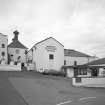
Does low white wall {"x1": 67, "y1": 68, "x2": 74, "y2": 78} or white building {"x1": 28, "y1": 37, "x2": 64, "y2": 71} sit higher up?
white building {"x1": 28, "y1": 37, "x2": 64, "y2": 71}

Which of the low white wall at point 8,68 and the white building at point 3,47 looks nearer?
the low white wall at point 8,68

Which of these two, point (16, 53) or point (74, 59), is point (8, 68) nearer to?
point (16, 53)

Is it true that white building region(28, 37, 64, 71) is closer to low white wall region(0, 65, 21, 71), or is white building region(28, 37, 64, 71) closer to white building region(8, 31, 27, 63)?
low white wall region(0, 65, 21, 71)

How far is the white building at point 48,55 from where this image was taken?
39.1 m

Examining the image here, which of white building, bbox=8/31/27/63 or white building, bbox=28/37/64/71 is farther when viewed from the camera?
white building, bbox=8/31/27/63

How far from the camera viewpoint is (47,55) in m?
39.3

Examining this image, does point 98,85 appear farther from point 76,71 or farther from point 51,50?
point 51,50

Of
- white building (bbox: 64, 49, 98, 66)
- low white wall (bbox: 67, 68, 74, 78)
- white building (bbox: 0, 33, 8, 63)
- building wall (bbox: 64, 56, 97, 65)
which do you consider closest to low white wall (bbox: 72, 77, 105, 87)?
low white wall (bbox: 67, 68, 74, 78)

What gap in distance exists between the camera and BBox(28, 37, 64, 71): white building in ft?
128

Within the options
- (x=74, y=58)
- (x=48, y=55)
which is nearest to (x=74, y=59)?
(x=74, y=58)

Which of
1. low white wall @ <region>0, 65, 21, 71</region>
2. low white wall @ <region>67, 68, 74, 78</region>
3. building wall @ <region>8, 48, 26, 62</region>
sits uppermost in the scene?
building wall @ <region>8, 48, 26, 62</region>

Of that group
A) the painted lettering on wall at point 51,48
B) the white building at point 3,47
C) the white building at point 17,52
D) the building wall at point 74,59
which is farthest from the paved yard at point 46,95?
the white building at point 17,52

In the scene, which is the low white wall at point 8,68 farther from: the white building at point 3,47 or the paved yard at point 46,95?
the paved yard at point 46,95

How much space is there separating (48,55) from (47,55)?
0.87 ft
